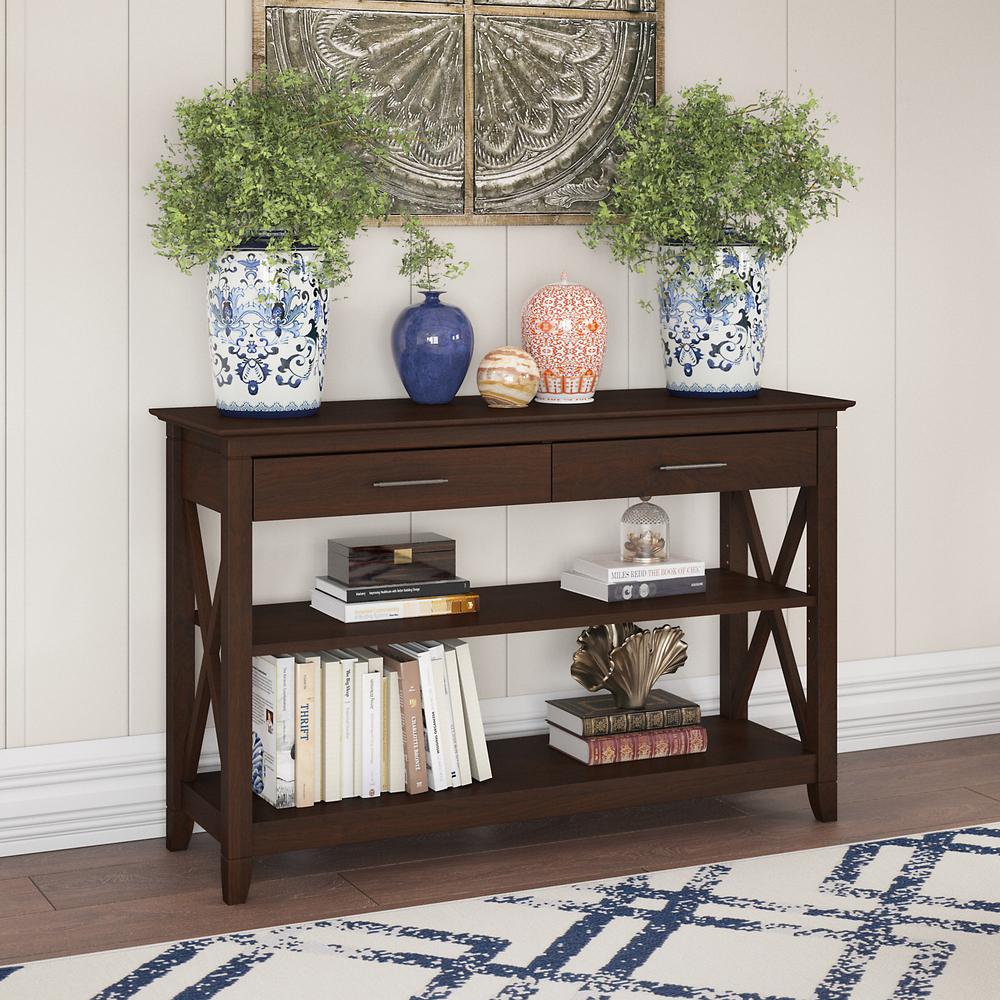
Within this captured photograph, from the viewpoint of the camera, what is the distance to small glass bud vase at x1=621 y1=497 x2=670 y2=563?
308 centimetres

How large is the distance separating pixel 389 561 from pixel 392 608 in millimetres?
92

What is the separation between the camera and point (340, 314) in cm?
302

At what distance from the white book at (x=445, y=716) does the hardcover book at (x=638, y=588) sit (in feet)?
1.14

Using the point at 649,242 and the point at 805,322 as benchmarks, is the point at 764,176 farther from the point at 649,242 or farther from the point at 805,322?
the point at 805,322

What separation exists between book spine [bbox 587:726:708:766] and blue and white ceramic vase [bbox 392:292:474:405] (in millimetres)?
756

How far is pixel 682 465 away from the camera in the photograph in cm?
287

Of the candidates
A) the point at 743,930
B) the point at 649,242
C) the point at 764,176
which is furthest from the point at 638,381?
the point at 743,930

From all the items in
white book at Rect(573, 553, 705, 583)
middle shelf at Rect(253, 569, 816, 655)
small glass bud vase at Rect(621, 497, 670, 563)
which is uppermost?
small glass bud vase at Rect(621, 497, 670, 563)

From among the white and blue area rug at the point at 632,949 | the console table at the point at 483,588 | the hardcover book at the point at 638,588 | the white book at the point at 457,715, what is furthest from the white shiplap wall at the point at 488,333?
the white and blue area rug at the point at 632,949

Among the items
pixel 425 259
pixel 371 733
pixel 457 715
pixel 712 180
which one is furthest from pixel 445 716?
pixel 712 180

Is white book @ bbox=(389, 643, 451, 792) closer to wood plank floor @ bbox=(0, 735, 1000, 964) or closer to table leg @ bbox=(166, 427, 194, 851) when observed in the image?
wood plank floor @ bbox=(0, 735, 1000, 964)

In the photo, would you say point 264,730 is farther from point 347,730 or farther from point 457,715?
point 457,715

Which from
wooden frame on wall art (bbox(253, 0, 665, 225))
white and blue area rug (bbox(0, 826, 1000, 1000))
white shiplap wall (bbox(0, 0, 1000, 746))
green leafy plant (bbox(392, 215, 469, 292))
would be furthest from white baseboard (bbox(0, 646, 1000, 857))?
wooden frame on wall art (bbox(253, 0, 665, 225))

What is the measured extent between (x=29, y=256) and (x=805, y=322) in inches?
66.9
